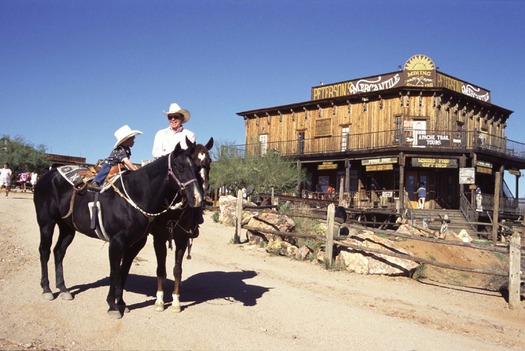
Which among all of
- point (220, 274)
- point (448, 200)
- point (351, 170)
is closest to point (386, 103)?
point (351, 170)

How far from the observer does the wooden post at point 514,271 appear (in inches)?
336

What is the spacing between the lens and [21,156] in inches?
1602

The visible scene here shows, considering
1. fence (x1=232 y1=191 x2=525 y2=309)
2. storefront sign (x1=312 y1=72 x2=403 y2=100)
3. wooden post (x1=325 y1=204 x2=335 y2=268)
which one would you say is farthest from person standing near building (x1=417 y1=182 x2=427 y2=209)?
wooden post (x1=325 y1=204 x2=335 y2=268)

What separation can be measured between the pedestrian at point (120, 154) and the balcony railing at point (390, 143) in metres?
23.5

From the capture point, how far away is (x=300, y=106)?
3538 centimetres

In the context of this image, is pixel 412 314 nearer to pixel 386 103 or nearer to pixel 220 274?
pixel 220 274

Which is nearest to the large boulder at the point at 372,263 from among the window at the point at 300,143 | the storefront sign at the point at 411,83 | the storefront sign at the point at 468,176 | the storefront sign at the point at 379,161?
the storefront sign at the point at 468,176

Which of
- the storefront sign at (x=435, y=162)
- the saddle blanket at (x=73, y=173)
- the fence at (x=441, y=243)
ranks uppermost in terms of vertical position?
the storefront sign at (x=435, y=162)

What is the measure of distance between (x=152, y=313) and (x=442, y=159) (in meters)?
25.3

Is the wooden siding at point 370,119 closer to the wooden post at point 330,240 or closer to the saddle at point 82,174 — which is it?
the wooden post at point 330,240

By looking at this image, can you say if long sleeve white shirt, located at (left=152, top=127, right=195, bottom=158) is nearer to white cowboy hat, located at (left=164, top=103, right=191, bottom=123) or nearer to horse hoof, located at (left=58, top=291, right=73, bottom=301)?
white cowboy hat, located at (left=164, top=103, right=191, bottom=123)

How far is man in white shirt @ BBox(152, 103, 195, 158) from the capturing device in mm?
6273

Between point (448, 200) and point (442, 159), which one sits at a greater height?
point (442, 159)

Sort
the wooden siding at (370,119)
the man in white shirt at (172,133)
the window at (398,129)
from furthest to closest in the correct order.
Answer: the wooden siding at (370,119)
the window at (398,129)
the man in white shirt at (172,133)
